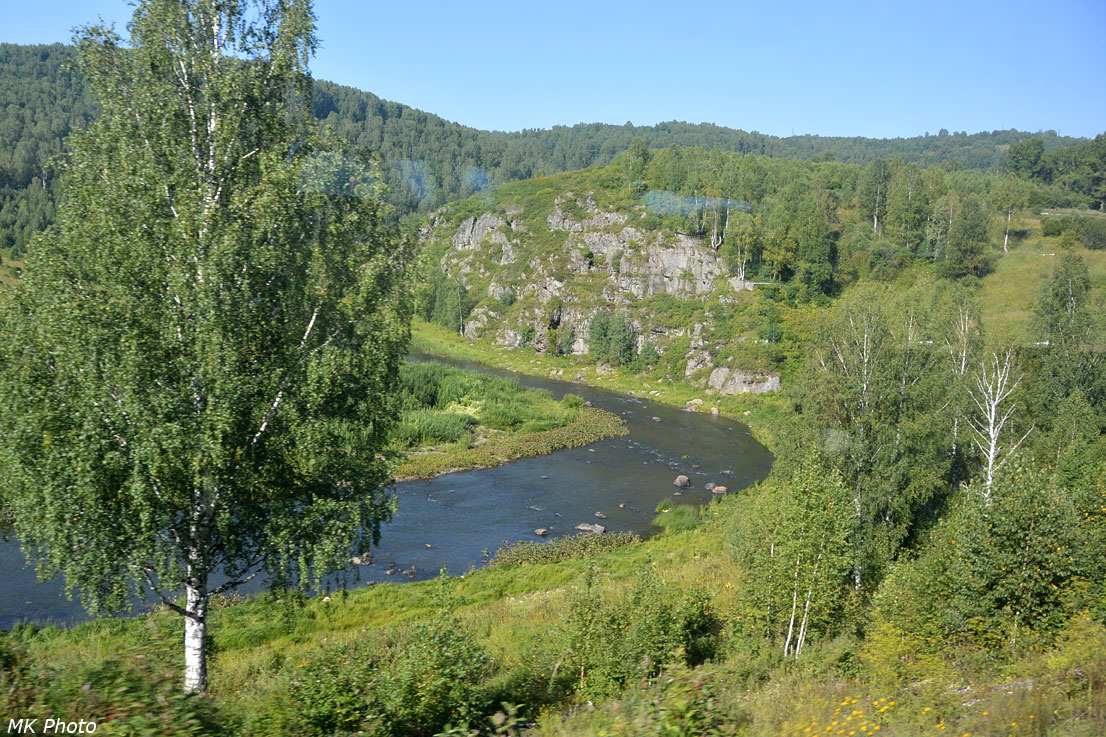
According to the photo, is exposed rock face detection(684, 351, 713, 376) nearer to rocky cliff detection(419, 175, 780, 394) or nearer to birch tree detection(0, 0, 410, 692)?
rocky cliff detection(419, 175, 780, 394)

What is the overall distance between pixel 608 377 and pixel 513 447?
31.3m

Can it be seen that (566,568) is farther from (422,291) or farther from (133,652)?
(133,652)

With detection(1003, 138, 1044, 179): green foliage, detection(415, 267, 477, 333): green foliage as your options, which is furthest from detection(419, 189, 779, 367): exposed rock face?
detection(1003, 138, 1044, 179): green foliage

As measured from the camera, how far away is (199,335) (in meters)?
11.2

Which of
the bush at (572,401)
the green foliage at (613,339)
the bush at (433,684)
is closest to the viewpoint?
the bush at (433,684)

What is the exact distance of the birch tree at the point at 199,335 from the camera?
1100 cm

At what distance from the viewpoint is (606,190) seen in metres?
110

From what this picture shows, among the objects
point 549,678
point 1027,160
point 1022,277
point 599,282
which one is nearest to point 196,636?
point 549,678

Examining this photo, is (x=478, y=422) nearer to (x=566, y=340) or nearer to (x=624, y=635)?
(x=566, y=340)

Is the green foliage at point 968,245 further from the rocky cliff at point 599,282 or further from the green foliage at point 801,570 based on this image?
the green foliage at point 801,570

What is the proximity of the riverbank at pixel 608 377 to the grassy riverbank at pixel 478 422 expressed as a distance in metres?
11.1

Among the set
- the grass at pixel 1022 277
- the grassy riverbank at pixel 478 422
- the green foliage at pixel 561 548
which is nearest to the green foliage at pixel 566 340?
the grassy riverbank at pixel 478 422

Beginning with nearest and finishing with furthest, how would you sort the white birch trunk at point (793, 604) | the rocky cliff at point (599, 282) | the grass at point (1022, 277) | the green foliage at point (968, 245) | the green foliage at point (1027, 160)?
the white birch trunk at point (793, 604)
the grass at point (1022, 277)
the green foliage at point (968, 245)
the rocky cliff at point (599, 282)
the green foliage at point (1027, 160)

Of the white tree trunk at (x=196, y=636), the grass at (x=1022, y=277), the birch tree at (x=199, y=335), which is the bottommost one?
the white tree trunk at (x=196, y=636)
